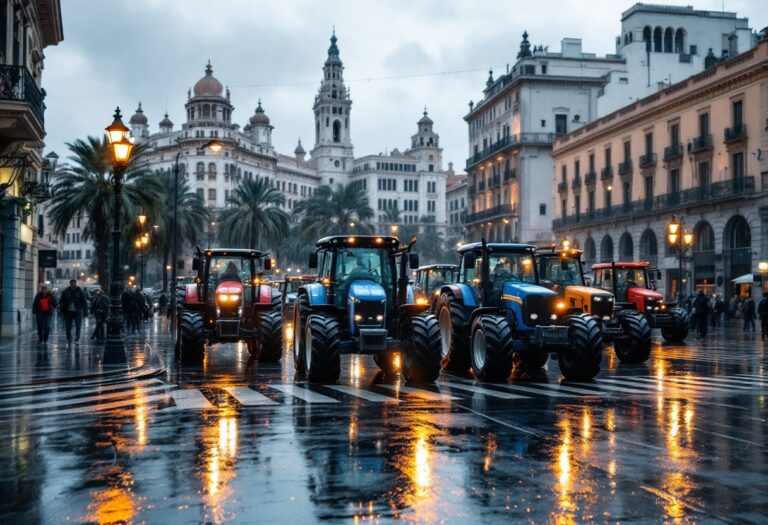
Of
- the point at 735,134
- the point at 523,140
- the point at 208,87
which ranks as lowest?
the point at 735,134

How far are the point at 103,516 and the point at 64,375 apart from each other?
468 inches

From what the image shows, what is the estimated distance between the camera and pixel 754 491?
7520 mm

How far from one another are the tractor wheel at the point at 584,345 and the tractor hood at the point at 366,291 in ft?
12.4

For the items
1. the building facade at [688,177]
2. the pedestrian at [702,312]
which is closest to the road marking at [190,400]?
the pedestrian at [702,312]

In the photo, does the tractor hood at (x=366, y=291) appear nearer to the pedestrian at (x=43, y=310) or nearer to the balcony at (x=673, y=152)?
the pedestrian at (x=43, y=310)

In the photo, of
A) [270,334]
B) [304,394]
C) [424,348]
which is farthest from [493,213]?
[304,394]

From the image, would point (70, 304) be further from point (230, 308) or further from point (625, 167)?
point (625, 167)

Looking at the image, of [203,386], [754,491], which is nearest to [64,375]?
[203,386]

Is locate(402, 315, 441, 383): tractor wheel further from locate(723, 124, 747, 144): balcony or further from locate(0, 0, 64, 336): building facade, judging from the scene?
locate(723, 124, 747, 144): balcony

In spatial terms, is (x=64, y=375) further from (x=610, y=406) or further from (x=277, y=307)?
(x=610, y=406)

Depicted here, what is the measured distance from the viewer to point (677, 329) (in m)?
30.5

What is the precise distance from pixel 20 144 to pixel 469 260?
46.9 feet

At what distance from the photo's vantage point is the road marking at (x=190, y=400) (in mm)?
13141

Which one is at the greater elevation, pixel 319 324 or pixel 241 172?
pixel 241 172
